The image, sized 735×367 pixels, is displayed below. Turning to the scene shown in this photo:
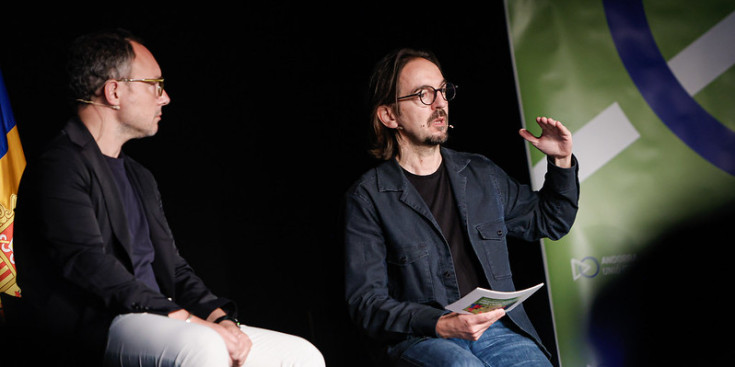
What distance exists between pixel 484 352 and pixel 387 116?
103 cm

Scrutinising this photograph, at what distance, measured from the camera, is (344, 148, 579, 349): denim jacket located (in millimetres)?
2312

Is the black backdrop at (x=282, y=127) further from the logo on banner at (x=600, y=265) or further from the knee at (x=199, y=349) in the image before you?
the knee at (x=199, y=349)

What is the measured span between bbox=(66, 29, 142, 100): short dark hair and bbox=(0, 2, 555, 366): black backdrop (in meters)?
1.13

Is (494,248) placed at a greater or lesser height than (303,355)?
greater

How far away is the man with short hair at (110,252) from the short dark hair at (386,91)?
0.91 metres

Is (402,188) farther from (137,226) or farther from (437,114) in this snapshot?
(137,226)

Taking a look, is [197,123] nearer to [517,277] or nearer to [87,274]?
[87,274]

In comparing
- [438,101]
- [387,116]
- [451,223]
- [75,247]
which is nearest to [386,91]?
[387,116]

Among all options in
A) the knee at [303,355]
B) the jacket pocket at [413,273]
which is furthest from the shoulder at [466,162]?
the knee at [303,355]

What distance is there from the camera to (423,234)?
2.46 m

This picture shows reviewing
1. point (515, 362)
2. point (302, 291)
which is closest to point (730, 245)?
point (515, 362)

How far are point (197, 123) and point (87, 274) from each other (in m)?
1.67

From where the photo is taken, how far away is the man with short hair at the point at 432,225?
7.41ft

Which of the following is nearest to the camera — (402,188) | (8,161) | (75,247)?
(75,247)
